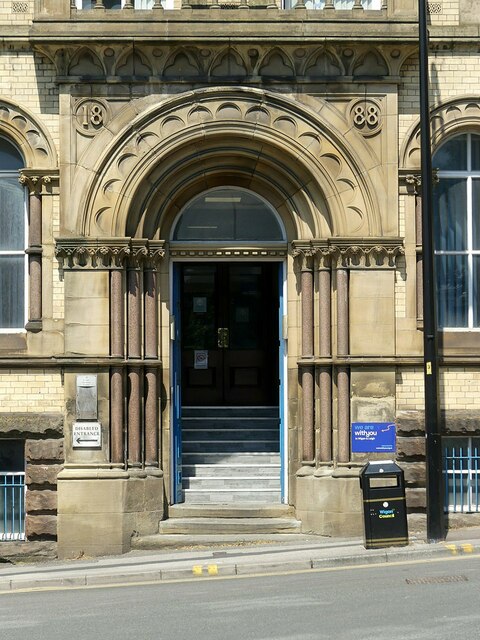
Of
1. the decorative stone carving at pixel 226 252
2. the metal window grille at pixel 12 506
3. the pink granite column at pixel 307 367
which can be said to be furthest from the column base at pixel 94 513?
the decorative stone carving at pixel 226 252

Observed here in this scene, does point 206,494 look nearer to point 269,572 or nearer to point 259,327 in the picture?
point 269,572

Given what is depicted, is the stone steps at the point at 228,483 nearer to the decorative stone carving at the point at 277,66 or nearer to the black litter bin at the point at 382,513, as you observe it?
the black litter bin at the point at 382,513

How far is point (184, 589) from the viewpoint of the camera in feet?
42.5

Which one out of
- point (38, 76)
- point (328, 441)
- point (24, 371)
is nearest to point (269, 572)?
point (328, 441)

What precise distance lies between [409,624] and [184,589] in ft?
11.2

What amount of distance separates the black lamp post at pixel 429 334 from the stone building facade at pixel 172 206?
112cm

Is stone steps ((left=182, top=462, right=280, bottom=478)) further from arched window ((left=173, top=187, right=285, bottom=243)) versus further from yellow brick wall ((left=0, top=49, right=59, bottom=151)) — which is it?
yellow brick wall ((left=0, top=49, right=59, bottom=151))

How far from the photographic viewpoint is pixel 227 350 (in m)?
21.1

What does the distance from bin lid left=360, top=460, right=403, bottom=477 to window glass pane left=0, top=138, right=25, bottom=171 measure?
6785 millimetres

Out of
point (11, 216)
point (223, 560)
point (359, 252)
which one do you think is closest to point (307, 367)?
point (359, 252)

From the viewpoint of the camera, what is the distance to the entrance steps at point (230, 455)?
17.2m

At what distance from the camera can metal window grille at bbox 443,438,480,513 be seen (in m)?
16.7

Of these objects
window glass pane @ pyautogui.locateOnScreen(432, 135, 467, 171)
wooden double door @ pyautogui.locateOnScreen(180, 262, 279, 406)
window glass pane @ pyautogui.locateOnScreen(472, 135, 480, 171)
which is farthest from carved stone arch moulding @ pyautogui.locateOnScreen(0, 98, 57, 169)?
window glass pane @ pyautogui.locateOnScreen(472, 135, 480, 171)

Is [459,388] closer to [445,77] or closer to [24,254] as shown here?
[445,77]
